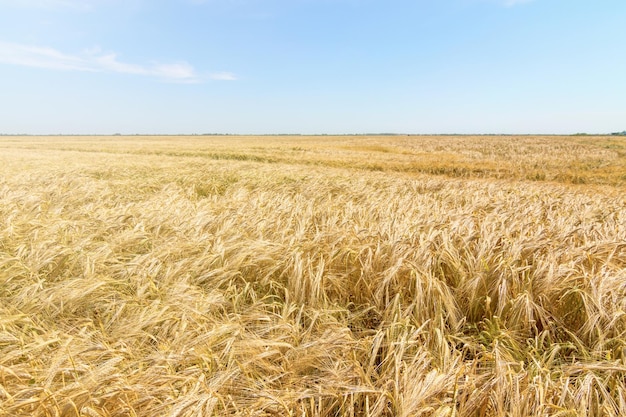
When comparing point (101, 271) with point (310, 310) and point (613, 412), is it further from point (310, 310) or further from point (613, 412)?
point (613, 412)

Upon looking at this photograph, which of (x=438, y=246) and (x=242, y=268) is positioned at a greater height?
(x=438, y=246)

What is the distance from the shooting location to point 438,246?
2664mm

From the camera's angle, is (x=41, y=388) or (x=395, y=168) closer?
(x=41, y=388)

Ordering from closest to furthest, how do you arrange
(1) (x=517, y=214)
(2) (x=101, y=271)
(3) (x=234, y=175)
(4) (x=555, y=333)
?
1. (4) (x=555, y=333)
2. (2) (x=101, y=271)
3. (1) (x=517, y=214)
4. (3) (x=234, y=175)

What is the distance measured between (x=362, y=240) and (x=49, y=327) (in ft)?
7.90

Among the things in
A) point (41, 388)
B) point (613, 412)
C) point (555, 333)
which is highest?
point (41, 388)

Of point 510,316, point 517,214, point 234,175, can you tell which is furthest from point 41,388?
point 234,175

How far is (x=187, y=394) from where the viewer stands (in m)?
1.22

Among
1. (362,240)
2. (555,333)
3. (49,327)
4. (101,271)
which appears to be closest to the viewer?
(49,327)

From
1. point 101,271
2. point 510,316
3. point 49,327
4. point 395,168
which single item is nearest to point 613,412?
point 510,316

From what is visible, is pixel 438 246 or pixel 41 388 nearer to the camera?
pixel 41 388

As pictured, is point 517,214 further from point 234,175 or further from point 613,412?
point 234,175

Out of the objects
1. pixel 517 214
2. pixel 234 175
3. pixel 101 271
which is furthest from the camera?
pixel 234 175

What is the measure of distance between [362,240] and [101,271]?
2.29 meters
